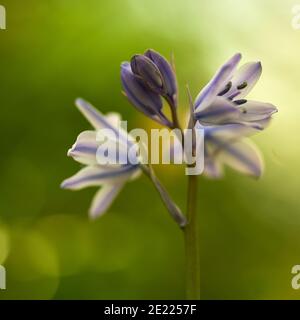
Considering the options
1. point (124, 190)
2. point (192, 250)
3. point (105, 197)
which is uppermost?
point (124, 190)

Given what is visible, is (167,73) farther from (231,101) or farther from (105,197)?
(105,197)

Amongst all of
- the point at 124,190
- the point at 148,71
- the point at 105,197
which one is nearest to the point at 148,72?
the point at 148,71

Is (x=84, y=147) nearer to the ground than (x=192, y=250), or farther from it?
farther from it

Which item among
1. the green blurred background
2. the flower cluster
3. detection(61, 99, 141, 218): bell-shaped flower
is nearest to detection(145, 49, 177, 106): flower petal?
the flower cluster

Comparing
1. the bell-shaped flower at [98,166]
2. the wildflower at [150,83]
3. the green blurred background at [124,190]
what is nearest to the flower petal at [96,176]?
the bell-shaped flower at [98,166]

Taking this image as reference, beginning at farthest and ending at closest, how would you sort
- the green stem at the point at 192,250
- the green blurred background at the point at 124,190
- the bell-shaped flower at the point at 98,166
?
the green blurred background at the point at 124,190
the bell-shaped flower at the point at 98,166
the green stem at the point at 192,250

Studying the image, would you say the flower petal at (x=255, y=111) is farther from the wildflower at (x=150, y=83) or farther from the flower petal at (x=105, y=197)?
the flower petal at (x=105, y=197)

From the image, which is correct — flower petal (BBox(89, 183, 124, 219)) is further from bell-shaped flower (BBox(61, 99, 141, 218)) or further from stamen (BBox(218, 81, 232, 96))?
stamen (BBox(218, 81, 232, 96))
